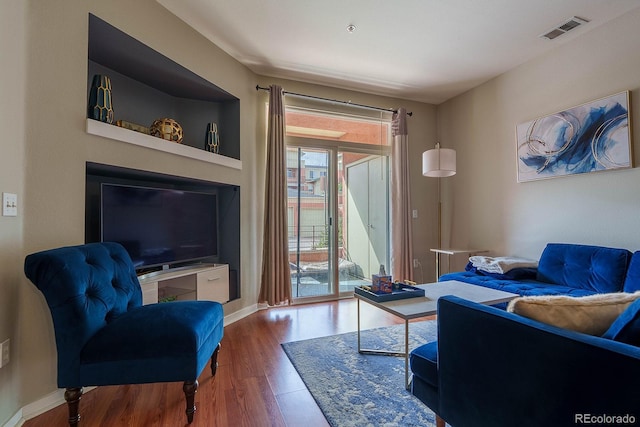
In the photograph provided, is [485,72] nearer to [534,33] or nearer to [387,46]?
[534,33]

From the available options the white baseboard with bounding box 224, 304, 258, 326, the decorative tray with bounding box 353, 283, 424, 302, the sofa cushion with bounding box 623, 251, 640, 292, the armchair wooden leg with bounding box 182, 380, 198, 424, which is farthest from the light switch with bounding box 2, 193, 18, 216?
the sofa cushion with bounding box 623, 251, 640, 292

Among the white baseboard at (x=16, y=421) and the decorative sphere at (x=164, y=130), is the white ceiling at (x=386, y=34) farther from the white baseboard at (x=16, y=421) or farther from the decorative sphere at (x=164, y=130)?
the white baseboard at (x=16, y=421)

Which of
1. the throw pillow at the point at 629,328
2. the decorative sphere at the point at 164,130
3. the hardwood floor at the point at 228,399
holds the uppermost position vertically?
the decorative sphere at the point at 164,130

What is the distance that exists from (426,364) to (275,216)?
240 cm

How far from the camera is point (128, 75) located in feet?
8.70

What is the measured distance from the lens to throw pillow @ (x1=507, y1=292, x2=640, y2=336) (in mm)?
1013

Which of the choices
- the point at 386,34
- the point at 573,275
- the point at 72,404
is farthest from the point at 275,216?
the point at 573,275

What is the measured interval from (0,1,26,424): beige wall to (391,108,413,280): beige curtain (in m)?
3.65

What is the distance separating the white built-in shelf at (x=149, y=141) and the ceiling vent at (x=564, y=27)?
3.28 meters

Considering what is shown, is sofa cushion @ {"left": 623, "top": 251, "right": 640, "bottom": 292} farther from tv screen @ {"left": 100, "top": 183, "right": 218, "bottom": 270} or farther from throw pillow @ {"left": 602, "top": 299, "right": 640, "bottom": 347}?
tv screen @ {"left": 100, "top": 183, "right": 218, "bottom": 270}

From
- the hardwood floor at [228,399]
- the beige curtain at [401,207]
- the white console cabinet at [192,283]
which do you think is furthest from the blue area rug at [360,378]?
the beige curtain at [401,207]

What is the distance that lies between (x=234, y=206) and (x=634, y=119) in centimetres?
369

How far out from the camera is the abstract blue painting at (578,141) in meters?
2.56

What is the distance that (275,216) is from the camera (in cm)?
348
